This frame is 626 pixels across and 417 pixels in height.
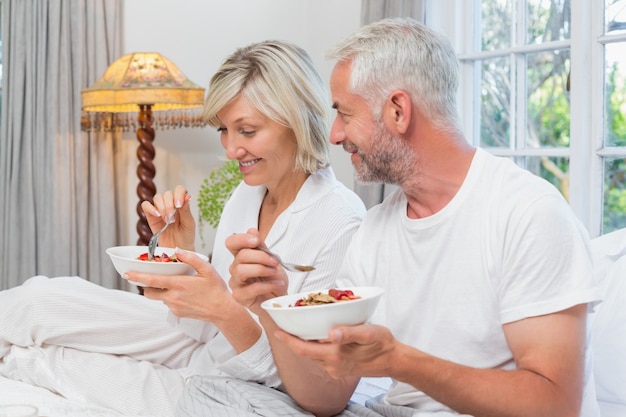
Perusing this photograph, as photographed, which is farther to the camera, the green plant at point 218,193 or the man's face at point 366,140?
the green plant at point 218,193

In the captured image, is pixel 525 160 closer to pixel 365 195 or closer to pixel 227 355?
pixel 365 195

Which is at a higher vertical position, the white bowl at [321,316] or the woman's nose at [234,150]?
the woman's nose at [234,150]

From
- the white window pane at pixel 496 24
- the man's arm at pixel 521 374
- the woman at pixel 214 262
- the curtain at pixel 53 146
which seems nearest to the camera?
the man's arm at pixel 521 374

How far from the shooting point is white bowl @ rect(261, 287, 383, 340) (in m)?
1.26

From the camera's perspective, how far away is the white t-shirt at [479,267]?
150 centimetres

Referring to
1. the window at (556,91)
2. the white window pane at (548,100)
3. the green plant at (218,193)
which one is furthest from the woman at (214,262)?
the green plant at (218,193)

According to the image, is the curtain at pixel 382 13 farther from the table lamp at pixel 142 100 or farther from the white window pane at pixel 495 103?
the table lamp at pixel 142 100

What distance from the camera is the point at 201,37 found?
4.77 m

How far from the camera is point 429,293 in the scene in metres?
1.69

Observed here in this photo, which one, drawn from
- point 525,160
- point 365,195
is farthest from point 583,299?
point 365,195

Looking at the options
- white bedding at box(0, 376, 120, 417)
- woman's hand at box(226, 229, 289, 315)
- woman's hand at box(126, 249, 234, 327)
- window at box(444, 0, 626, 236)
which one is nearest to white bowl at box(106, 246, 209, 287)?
woman's hand at box(126, 249, 234, 327)

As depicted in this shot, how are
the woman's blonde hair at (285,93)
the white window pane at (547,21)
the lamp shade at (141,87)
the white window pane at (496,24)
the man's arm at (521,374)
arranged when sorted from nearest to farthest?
the man's arm at (521,374)
the woman's blonde hair at (285,93)
the white window pane at (547,21)
the white window pane at (496,24)
the lamp shade at (141,87)

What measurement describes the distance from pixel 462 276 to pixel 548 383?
0.26 meters

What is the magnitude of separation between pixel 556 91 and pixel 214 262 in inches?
69.3
